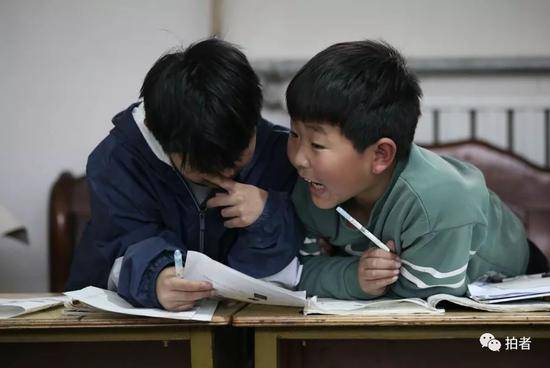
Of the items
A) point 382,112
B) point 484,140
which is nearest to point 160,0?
point 484,140

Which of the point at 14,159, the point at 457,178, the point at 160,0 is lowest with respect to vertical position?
the point at 14,159

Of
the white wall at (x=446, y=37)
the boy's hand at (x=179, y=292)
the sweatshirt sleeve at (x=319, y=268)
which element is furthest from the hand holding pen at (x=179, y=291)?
the white wall at (x=446, y=37)

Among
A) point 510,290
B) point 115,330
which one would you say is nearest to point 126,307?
point 115,330

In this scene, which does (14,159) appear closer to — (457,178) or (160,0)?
(160,0)

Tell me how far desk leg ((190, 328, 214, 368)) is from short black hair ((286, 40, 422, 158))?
34 cm

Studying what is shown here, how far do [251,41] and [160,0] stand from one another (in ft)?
1.01

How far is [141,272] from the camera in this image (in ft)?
3.01

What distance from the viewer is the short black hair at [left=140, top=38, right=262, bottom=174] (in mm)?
917

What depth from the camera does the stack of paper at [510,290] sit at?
937 mm

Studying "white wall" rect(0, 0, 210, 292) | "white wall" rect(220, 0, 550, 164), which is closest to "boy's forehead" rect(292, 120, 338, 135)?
"white wall" rect(220, 0, 550, 164)

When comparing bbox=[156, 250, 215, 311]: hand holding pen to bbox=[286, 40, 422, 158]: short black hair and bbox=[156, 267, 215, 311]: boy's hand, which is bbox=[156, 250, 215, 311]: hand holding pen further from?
bbox=[286, 40, 422, 158]: short black hair

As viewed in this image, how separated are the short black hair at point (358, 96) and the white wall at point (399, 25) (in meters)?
1.09

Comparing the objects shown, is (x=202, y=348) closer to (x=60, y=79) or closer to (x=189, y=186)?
(x=189, y=186)

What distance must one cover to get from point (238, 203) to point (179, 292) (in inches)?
7.0
